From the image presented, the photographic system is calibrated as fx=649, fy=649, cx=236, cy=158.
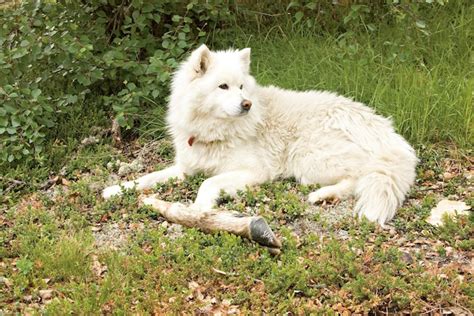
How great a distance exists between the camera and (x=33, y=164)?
6.21m

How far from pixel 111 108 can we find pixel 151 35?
880 mm

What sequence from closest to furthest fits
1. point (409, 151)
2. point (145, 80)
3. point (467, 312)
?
1. point (467, 312)
2. point (409, 151)
3. point (145, 80)

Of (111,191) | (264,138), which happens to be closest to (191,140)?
(264,138)

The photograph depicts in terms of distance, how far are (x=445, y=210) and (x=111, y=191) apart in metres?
2.70

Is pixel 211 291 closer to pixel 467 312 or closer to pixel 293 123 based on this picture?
pixel 467 312

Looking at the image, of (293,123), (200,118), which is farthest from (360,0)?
(200,118)

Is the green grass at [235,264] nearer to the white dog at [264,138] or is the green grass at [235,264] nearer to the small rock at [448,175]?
the white dog at [264,138]

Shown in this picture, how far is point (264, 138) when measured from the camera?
5605 mm

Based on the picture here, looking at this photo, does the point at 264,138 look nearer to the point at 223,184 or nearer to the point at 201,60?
the point at 223,184

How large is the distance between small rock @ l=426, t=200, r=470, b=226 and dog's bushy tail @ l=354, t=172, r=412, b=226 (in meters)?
0.26

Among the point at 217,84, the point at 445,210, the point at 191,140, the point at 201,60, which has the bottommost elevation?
the point at 191,140

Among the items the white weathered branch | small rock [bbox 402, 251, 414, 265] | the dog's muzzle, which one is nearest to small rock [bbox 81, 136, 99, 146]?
the white weathered branch

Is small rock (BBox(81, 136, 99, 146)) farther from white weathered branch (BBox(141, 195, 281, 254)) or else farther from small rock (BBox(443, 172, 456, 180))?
small rock (BBox(443, 172, 456, 180))

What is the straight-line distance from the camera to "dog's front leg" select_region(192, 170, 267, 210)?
505cm
